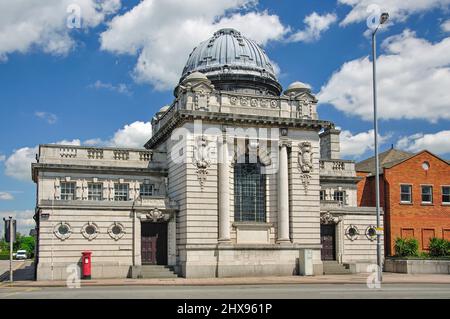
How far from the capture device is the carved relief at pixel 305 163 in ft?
117

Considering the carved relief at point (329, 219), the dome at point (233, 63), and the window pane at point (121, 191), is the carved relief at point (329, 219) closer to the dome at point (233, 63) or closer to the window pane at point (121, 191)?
the dome at point (233, 63)

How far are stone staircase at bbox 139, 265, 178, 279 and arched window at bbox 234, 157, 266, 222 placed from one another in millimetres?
5193

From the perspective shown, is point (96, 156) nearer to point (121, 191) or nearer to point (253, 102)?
point (121, 191)

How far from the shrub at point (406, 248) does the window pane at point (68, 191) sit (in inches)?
933

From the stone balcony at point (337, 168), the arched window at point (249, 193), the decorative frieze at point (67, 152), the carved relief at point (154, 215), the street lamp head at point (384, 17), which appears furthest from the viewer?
the stone balcony at point (337, 168)

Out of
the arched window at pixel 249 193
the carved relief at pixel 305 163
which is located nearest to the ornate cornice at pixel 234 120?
the carved relief at pixel 305 163

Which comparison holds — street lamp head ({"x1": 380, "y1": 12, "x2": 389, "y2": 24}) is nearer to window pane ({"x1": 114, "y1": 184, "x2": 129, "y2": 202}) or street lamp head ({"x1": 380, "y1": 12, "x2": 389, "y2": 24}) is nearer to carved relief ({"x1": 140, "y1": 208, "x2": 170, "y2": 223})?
carved relief ({"x1": 140, "y1": 208, "x2": 170, "y2": 223})

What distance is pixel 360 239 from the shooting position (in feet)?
130

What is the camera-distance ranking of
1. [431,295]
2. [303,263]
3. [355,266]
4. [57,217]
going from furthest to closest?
[355,266]
[303,263]
[57,217]
[431,295]

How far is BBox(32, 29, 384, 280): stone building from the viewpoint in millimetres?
32562

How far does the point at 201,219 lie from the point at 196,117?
6045mm

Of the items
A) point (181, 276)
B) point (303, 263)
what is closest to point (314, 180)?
point (303, 263)
